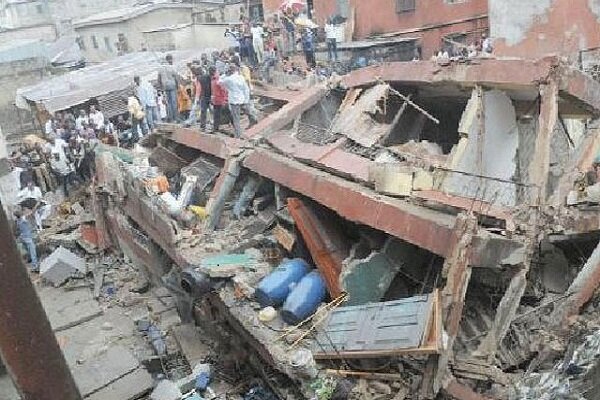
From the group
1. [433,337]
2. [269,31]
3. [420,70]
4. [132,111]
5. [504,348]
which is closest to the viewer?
[433,337]

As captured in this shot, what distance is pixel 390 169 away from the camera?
22.9ft

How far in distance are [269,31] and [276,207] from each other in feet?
34.3

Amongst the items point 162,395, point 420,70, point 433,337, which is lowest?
point 162,395

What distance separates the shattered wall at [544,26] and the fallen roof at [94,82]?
389 inches

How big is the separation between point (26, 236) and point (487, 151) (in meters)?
8.91

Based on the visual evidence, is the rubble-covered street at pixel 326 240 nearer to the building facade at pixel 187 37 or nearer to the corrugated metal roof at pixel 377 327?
the corrugated metal roof at pixel 377 327

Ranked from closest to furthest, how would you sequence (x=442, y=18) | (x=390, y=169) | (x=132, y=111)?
1. (x=390, y=169)
2. (x=132, y=111)
3. (x=442, y=18)

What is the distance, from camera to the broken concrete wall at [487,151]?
285 inches

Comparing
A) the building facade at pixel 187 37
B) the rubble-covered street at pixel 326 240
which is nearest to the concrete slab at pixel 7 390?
the rubble-covered street at pixel 326 240

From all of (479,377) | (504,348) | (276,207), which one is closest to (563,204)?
(504,348)

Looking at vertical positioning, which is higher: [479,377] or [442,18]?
[442,18]

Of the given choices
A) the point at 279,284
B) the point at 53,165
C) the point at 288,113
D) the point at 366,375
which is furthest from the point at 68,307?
the point at 366,375

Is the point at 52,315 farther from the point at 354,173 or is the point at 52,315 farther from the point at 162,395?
the point at 354,173

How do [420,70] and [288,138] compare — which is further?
[288,138]
